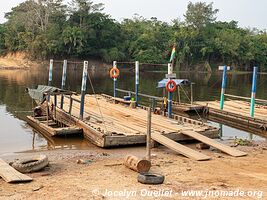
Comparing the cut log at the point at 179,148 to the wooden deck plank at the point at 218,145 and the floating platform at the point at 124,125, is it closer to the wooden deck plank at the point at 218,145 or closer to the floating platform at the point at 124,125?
the floating platform at the point at 124,125

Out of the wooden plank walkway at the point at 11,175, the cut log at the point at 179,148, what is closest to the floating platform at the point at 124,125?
the cut log at the point at 179,148

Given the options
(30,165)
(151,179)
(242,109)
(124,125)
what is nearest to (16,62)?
(242,109)

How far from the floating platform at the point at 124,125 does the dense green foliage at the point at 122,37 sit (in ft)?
163

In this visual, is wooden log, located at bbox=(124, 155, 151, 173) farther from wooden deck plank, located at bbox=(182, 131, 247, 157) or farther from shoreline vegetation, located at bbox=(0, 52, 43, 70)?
shoreline vegetation, located at bbox=(0, 52, 43, 70)

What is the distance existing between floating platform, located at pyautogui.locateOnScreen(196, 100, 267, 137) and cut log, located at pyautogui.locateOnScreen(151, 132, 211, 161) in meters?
6.18

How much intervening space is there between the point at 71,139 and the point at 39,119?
12.0ft

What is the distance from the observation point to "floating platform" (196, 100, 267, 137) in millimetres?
17891

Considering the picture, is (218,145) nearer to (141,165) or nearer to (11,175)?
(141,165)

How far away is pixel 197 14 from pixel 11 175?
7833 cm

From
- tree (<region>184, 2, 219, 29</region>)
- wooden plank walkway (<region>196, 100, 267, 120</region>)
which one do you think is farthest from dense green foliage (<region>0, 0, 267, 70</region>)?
wooden plank walkway (<region>196, 100, 267, 120</region>)

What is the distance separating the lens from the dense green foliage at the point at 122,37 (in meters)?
67.7

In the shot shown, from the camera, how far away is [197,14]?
83.2 meters

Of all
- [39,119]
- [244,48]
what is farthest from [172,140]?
[244,48]

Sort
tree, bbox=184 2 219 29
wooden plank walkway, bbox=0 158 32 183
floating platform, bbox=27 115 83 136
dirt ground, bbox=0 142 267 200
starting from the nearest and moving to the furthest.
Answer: dirt ground, bbox=0 142 267 200 < wooden plank walkway, bbox=0 158 32 183 < floating platform, bbox=27 115 83 136 < tree, bbox=184 2 219 29
